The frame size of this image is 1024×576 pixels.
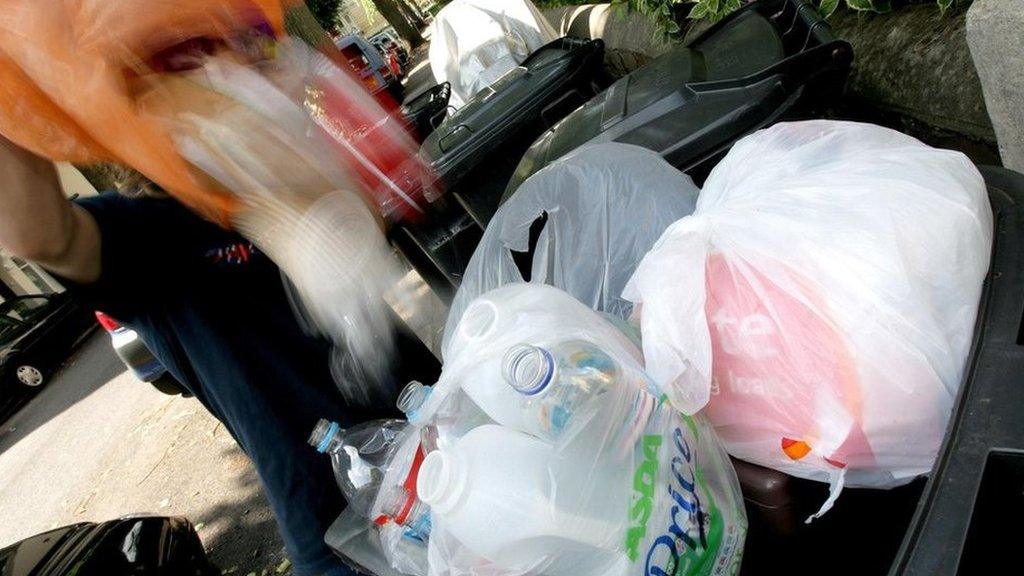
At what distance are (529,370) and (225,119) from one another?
581mm

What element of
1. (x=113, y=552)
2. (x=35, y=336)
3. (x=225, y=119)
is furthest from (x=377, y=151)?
(x=35, y=336)

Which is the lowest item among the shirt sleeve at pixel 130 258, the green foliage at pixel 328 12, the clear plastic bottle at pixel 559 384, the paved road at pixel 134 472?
the paved road at pixel 134 472

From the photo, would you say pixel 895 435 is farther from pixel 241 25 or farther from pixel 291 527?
pixel 291 527

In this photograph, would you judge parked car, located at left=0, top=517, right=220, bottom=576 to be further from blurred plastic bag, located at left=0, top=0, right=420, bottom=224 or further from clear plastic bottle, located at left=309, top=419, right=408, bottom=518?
blurred plastic bag, located at left=0, top=0, right=420, bottom=224

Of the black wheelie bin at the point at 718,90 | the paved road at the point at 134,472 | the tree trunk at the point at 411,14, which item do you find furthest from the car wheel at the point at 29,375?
the tree trunk at the point at 411,14

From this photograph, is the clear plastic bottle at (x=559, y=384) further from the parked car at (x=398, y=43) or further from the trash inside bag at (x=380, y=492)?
the parked car at (x=398, y=43)

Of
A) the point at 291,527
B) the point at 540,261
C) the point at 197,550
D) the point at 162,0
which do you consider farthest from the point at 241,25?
the point at 197,550

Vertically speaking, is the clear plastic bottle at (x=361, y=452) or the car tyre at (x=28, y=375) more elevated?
the car tyre at (x=28, y=375)

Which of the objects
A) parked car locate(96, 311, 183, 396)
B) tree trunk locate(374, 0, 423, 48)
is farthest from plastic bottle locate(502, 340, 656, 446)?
tree trunk locate(374, 0, 423, 48)

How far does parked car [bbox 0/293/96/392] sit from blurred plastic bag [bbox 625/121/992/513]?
9558 mm

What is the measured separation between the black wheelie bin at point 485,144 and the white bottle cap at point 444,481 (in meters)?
1.83

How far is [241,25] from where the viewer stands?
3.10ft

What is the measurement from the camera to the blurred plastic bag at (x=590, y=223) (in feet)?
4.14

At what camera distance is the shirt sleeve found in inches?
46.5
